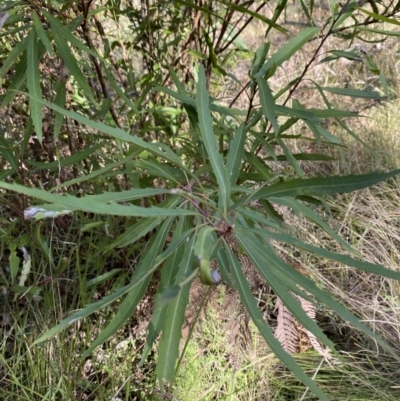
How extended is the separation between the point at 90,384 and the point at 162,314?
0.74 meters

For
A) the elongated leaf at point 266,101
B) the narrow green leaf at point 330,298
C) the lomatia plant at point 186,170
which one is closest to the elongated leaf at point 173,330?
the lomatia plant at point 186,170

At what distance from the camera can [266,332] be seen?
0.61 meters

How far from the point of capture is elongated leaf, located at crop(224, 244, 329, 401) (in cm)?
60

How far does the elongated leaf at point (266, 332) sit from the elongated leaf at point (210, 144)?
0.08 meters

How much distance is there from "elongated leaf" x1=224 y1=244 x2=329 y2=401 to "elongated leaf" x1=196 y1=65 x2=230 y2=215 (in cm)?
8

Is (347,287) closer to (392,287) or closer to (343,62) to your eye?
(392,287)

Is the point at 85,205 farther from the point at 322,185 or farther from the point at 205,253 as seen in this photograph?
the point at 322,185

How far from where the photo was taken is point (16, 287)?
1244mm

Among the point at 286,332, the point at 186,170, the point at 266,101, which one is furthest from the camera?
the point at 286,332

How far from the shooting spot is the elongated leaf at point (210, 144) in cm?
69

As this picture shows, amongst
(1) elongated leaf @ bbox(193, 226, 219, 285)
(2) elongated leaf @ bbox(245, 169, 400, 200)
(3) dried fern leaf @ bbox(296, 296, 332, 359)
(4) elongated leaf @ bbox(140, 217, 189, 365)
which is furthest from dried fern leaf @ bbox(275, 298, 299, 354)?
(1) elongated leaf @ bbox(193, 226, 219, 285)

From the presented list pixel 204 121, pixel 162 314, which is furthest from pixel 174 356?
pixel 204 121

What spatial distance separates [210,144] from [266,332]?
0.30m

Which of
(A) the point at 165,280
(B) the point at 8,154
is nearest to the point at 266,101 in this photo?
(A) the point at 165,280
